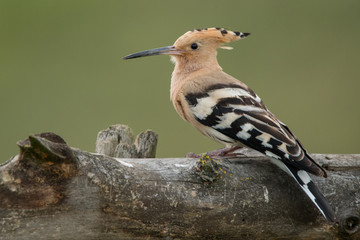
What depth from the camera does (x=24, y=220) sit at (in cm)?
190

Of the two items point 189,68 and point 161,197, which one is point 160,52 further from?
point 161,197

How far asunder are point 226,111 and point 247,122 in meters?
0.10

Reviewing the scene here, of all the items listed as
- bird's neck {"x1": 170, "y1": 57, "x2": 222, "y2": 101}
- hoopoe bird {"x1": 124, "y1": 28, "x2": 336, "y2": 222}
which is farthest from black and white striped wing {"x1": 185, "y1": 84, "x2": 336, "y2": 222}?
bird's neck {"x1": 170, "y1": 57, "x2": 222, "y2": 101}

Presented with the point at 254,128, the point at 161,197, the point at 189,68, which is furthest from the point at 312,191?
the point at 189,68

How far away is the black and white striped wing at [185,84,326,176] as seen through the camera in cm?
225

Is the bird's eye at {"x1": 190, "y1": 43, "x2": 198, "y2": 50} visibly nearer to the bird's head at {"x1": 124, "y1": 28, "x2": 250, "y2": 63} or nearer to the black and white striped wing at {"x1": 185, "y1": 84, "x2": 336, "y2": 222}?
the bird's head at {"x1": 124, "y1": 28, "x2": 250, "y2": 63}

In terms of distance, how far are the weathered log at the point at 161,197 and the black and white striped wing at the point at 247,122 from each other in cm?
6

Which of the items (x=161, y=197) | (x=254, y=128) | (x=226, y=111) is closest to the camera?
(x=161, y=197)

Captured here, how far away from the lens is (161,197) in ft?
6.70

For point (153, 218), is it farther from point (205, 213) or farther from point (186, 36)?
point (186, 36)

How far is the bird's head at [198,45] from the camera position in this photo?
296 cm

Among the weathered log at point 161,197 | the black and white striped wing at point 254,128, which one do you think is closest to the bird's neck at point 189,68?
the black and white striped wing at point 254,128

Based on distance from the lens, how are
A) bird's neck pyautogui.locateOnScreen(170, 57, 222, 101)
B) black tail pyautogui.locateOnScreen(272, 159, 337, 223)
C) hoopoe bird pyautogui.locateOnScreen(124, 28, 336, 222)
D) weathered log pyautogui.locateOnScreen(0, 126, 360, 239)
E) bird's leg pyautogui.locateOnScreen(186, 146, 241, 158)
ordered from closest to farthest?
1. weathered log pyautogui.locateOnScreen(0, 126, 360, 239)
2. black tail pyautogui.locateOnScreen(272, 159, 337, 223)
3. hoopoe bird pyautogui.locateOnScreen(124, 28, 336, 222)
4. bird's leg pyautogui.locateOnScreen(186, 146, 241, 158)
5. bird's neck pyautogui.locateOnScreen(170, 57, 222, 101)

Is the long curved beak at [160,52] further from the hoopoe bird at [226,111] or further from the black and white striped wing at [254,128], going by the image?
the black and white striped wing at [254,128]
